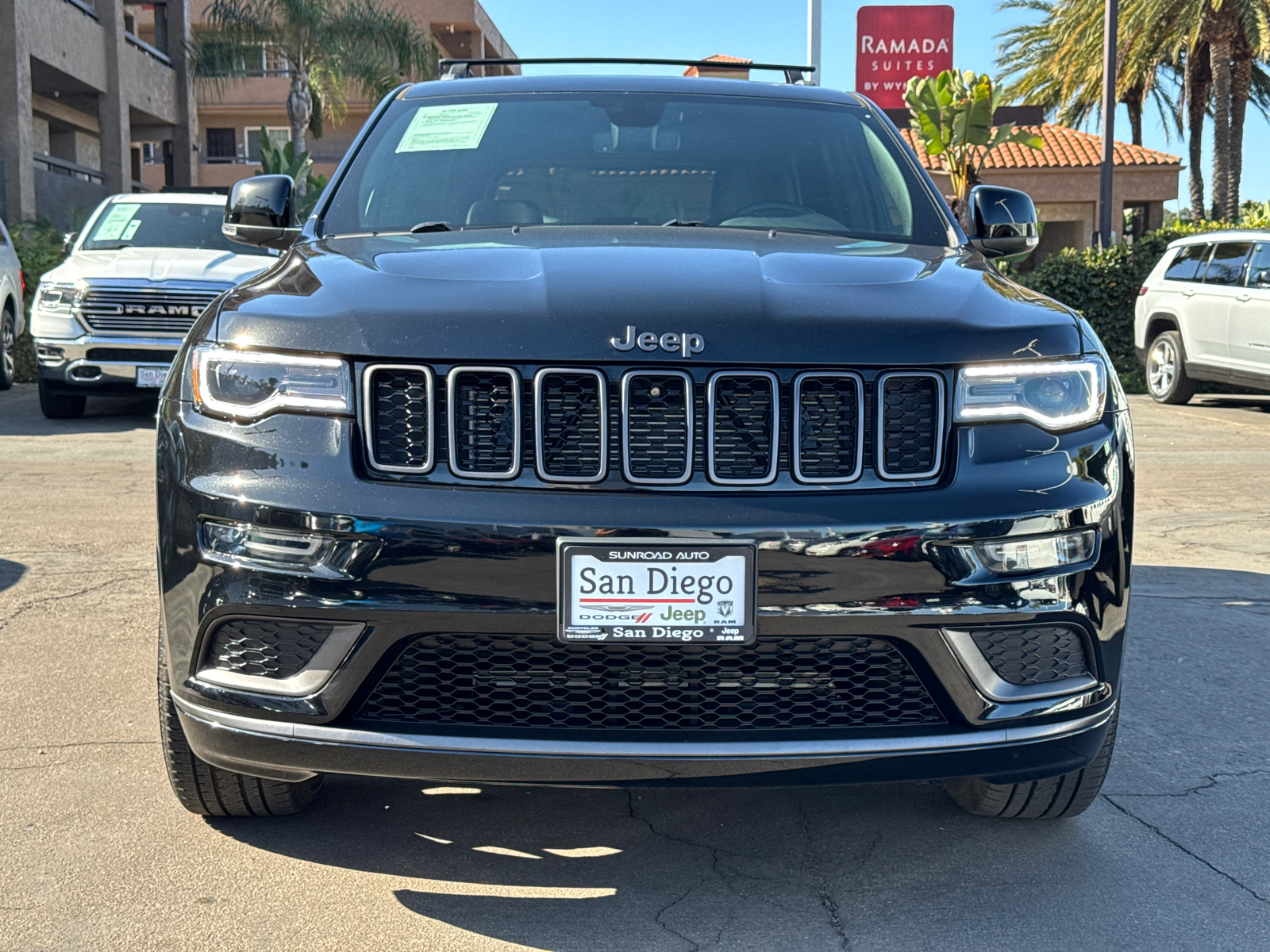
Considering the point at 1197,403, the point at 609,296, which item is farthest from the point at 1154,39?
the point at 609,296

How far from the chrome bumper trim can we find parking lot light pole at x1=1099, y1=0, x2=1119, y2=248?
718 inches

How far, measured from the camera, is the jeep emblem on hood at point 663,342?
8.29ft

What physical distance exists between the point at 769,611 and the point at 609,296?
687mm

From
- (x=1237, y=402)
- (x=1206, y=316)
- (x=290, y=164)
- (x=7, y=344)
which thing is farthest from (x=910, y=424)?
(x=290, y=164)

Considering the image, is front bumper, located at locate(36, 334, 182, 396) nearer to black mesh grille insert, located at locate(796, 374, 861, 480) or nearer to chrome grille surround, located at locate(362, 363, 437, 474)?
chrome grille surround, located at locate(362, 363, 437, 474)

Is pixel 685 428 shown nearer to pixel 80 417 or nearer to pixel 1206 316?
pixel 80 417

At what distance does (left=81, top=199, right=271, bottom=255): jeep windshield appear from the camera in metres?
11.7

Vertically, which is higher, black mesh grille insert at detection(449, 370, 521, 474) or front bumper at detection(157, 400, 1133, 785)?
black mesh grille insert at detection(449, 370, 521, 474)

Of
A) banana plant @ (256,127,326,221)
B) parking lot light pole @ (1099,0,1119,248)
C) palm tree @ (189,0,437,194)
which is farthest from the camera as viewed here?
palm tree @ (189,0,437,194)

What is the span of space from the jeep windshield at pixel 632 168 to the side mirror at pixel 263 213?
0.84 feet

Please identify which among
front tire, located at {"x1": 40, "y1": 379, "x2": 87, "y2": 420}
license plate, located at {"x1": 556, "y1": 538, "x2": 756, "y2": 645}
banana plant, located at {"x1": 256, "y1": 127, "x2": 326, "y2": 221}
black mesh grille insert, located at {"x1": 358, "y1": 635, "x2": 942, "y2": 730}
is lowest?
front tire, located at {"x1": 40, "y1": 379, "x2": 87, "y2": 420}

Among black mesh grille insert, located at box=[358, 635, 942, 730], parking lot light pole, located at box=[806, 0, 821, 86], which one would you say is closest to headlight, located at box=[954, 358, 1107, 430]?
black mesh grille insert, located at box=[358, 635, 942, 730]

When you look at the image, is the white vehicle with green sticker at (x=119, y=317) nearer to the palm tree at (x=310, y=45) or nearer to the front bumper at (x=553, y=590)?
the front bumper at (x=553, y=590)

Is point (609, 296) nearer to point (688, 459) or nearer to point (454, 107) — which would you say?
point (688, 459)
